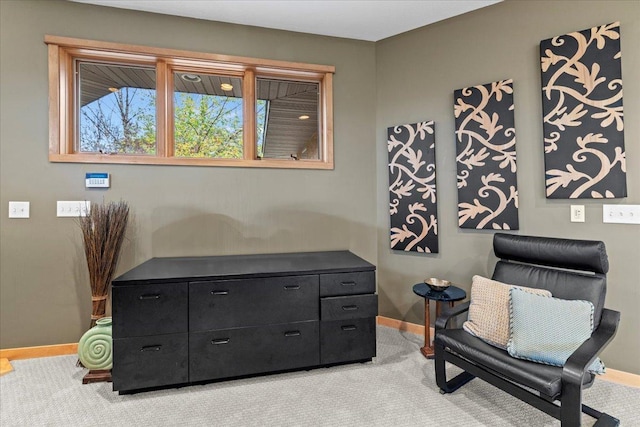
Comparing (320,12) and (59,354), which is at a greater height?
(320,12)

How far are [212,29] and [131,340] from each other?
2.58 m

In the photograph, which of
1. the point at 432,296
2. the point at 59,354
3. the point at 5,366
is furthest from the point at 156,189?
the point at 432,296

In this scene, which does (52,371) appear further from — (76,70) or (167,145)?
(76,70)

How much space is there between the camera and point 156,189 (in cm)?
279

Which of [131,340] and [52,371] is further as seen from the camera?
[52,371]

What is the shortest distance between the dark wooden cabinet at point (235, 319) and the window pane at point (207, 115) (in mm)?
1061

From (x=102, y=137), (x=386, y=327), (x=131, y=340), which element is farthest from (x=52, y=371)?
(x=386, y=327)

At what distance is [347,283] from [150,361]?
1.39 meters

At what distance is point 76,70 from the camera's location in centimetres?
273

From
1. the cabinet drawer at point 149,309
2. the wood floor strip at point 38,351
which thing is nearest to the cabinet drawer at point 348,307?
the cabinet drawer at point 149,309

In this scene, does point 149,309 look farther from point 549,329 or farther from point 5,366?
point 549,329

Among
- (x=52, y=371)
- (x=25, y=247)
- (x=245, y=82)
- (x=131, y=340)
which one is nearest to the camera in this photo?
(x=131, y=340)

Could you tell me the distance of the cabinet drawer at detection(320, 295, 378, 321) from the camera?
236 centimetres

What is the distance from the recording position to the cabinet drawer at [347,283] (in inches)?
93.5
